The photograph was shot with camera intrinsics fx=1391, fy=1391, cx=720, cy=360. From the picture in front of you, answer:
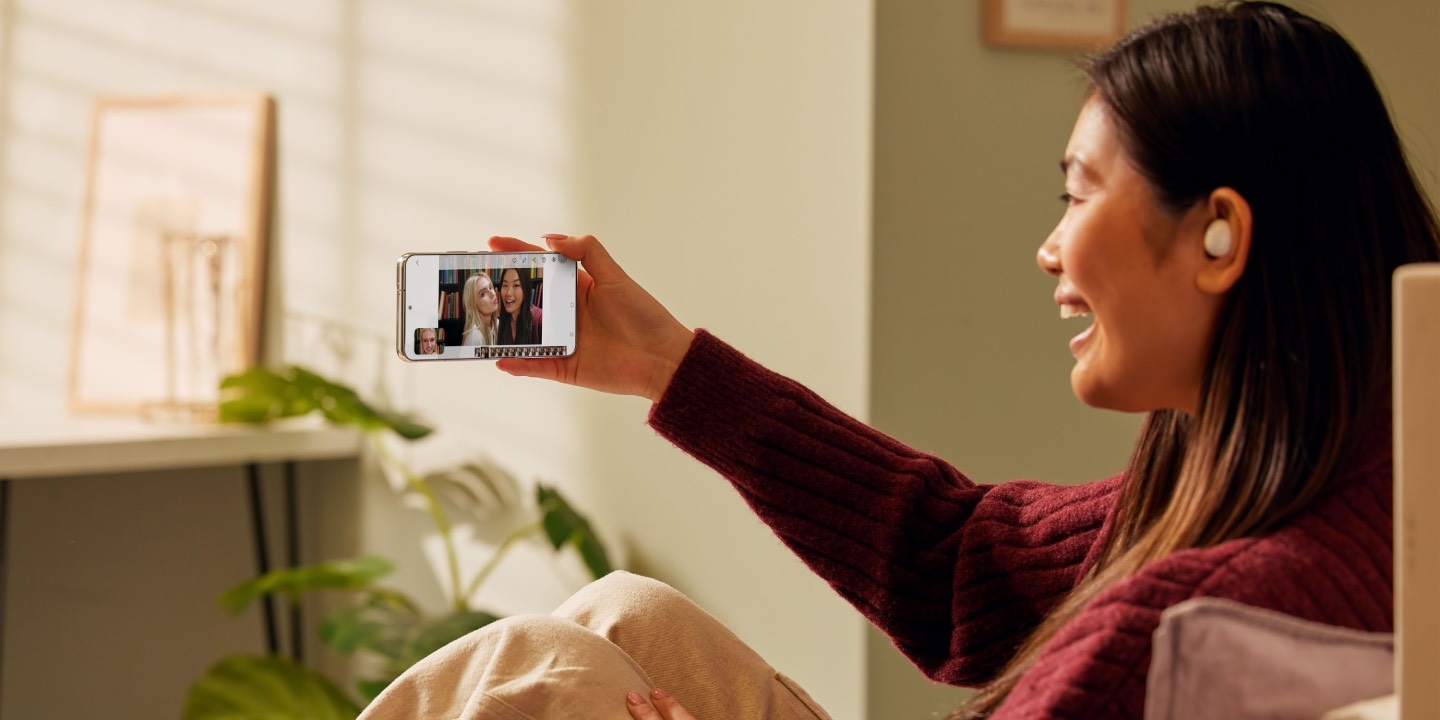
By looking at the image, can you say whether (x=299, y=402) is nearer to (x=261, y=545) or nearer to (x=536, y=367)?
(x=261, y=545)

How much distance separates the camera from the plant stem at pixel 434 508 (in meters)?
2.45

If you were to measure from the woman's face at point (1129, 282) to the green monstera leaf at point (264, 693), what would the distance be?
1.82 meters

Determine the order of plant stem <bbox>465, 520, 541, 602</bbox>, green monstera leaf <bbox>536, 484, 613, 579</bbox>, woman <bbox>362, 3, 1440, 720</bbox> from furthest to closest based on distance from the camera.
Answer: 1. plant stem <bbox>465, 520, 541, 602</bbox>
2. green monstera leaf <bbox>536, 484, 613, 579</bbox>
3. woman <bbox>362, 3, 1440, 720</bbox>

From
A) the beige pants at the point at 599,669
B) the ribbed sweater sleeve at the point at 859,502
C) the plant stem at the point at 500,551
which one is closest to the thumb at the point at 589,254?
the ribbed sweater sleeve at the point at 859,502

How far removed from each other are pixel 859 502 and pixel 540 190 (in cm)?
135

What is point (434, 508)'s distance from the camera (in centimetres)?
249

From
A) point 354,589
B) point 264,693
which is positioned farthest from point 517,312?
point 264,693

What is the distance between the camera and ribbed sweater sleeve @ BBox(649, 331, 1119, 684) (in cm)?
124

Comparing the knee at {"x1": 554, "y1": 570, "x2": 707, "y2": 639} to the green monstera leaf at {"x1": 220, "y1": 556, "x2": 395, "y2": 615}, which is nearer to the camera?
the knee at {"x1": 554, "y1": 570, "x2": 707, "y2": 639}

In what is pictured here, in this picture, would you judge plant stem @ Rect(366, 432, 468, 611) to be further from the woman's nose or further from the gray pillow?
the gray pillow

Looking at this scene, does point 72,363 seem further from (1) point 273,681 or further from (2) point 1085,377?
(2) point 1085,377

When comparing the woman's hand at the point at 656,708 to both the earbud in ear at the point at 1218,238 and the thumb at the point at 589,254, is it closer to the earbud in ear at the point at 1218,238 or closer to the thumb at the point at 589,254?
the thumb at the point at 589,254

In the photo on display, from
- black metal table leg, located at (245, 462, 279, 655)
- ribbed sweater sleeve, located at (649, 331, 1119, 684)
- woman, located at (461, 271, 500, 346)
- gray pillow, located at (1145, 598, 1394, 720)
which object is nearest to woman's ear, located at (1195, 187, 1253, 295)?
gray pillow, located at (1145, 598, 1394, 720)

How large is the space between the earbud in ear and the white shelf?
2.00 meters
